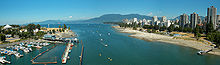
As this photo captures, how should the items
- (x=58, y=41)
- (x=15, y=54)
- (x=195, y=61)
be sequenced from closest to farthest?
(x=195, y=61) < (x=15, y=54) < (x=58, y=41)

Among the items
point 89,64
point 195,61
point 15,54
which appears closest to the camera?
point 89,64

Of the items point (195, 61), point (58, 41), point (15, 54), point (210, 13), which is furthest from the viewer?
point (210, 13)

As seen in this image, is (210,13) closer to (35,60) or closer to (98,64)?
(98,64)

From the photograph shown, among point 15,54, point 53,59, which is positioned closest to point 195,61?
point 53,59

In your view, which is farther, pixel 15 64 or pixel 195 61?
pixel 195 61

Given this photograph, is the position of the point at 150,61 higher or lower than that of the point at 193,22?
lower

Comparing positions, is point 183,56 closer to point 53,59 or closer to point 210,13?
point 53,59

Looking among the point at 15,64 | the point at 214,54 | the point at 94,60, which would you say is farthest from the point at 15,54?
the point at 214,54

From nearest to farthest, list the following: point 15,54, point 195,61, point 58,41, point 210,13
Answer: point 195,61
point 15,54
point 58,41
point 210,13

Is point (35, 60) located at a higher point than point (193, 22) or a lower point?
lower
